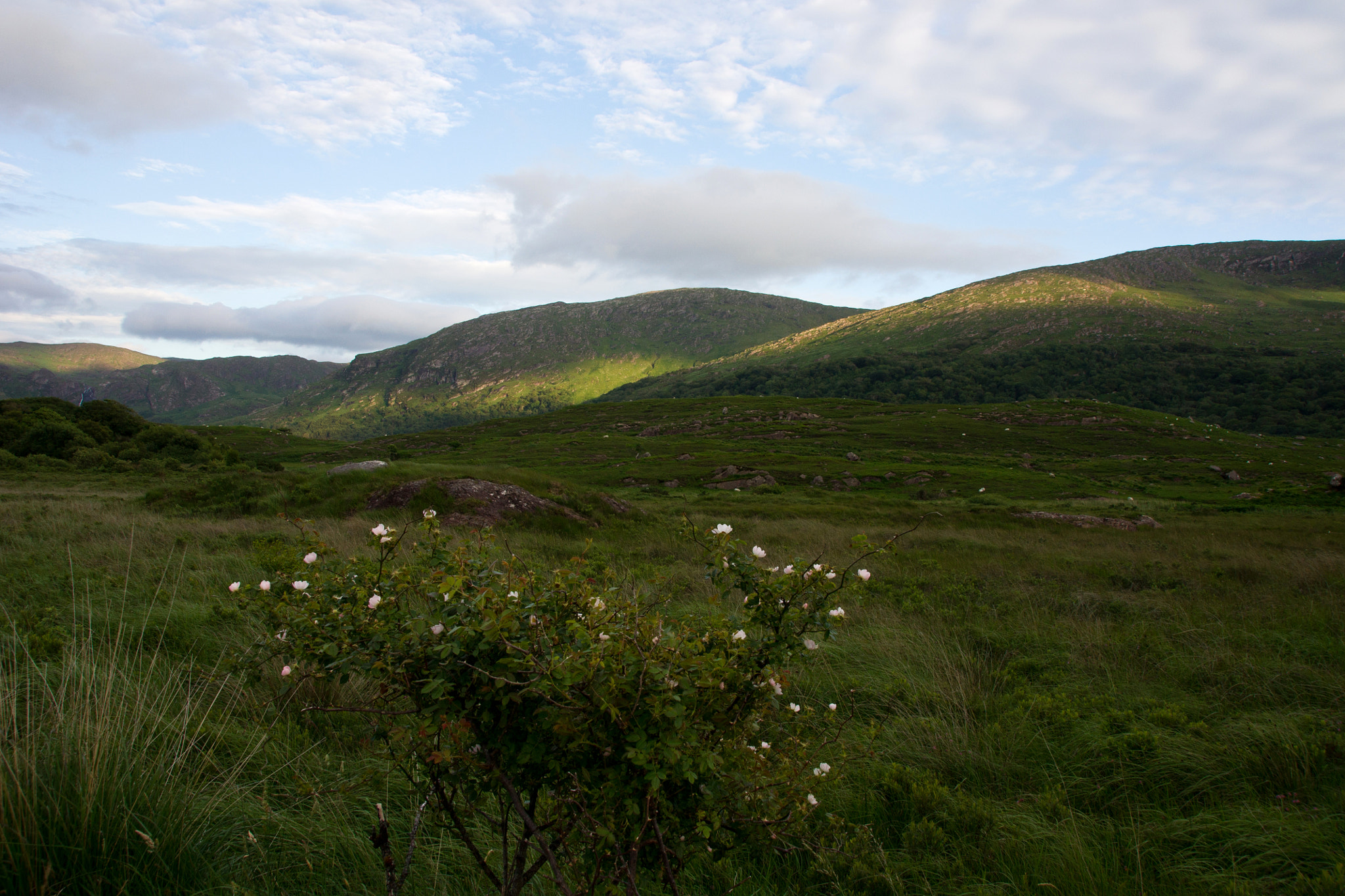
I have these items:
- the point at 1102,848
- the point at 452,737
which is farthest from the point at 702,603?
the point at 452,737

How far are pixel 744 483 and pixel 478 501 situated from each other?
86.9 feet

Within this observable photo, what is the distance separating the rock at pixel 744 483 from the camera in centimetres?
4125

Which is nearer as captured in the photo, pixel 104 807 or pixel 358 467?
pixel 104 807

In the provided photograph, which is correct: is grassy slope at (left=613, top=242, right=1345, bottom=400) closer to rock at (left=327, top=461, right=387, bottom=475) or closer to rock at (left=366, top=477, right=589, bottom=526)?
rock at (left=366, top=477, right=589, bottom=526)

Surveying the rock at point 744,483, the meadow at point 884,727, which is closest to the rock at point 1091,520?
the meadow at point 884,727

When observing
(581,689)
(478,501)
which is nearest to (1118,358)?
(478,501)

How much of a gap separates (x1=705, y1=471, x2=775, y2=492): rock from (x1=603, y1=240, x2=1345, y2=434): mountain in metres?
101

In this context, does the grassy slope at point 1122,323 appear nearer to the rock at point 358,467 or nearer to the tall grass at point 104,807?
the rock at point 358,467

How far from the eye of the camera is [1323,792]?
398cm

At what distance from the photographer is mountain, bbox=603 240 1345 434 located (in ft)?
372

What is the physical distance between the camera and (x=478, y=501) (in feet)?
58.0

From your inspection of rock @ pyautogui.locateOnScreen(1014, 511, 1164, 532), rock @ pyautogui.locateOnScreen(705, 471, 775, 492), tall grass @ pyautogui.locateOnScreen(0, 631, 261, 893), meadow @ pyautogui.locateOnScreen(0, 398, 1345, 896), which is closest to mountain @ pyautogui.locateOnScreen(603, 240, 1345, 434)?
rock @ pyautogui.locateOnScreen(705, 471, 775, 492)

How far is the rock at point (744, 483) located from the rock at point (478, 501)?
22.9 m

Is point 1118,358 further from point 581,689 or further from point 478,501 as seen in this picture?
point 581,689
